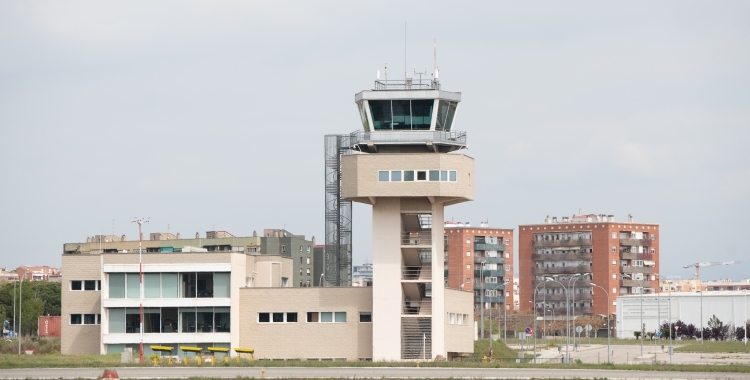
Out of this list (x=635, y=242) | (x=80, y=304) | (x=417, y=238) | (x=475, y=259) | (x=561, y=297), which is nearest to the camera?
(x=417, y=238)

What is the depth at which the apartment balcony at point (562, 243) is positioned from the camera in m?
191

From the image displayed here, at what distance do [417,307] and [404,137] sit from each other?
1154 centimetres

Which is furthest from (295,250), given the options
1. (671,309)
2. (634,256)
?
(634,256)

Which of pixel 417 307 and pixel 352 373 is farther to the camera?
pixel 417 307

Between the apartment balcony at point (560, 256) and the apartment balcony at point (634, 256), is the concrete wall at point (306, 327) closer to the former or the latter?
the apartment balcony at point (560, 256)

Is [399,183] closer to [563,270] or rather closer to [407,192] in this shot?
[407,192]

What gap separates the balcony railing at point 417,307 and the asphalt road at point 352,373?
1252 centimetres

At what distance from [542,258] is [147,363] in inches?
5306

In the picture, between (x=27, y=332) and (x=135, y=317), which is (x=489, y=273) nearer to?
(x=27, y=332)

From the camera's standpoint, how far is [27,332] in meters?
131

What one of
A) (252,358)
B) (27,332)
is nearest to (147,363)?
(252,358)

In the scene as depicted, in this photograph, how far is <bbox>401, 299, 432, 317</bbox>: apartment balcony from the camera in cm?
7425

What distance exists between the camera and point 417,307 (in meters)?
75.6

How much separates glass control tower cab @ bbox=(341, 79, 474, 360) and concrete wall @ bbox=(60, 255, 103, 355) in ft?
64.5
